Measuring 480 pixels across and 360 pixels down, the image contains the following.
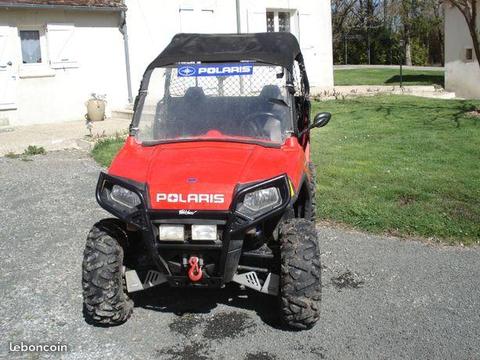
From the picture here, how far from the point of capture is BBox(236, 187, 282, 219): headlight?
3.70 m

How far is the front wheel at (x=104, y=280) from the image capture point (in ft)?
12.8

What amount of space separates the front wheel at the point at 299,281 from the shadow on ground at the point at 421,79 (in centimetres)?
1769

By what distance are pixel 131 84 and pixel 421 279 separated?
458 inches

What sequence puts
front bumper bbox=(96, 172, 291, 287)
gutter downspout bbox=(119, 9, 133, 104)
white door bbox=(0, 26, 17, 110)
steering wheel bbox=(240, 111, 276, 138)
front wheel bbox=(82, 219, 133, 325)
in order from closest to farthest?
front bumper bbox=(96, 172, 291, 287), front wheel bbox=(82, 219, 133, 325), steering wheel bbox=(240, 111, 276, 138), white door bbox=(0, 26, 17, 110), gutter downspout bbox=(119, 9, 133, 104)

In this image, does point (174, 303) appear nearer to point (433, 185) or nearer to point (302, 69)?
Answer: point (302, 69)

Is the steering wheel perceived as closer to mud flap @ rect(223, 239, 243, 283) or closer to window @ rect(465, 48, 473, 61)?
mud flap @ rect(223, 239, 243, 283)

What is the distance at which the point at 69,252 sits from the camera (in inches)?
225

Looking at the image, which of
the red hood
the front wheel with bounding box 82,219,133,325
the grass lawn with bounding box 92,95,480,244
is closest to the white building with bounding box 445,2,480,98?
the grass lawn with bounding box 92,95,480,244

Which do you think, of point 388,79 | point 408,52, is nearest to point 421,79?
point 388,79

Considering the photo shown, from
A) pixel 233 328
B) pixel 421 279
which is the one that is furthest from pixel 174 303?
pixel 421 279

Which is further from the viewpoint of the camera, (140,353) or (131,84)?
(131,84)

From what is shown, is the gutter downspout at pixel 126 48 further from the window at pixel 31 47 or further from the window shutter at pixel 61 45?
the window at pixel 31 47

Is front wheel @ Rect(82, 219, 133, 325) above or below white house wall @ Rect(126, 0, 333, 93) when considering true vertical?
below

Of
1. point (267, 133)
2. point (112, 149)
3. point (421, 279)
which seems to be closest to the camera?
point (267, 133)
